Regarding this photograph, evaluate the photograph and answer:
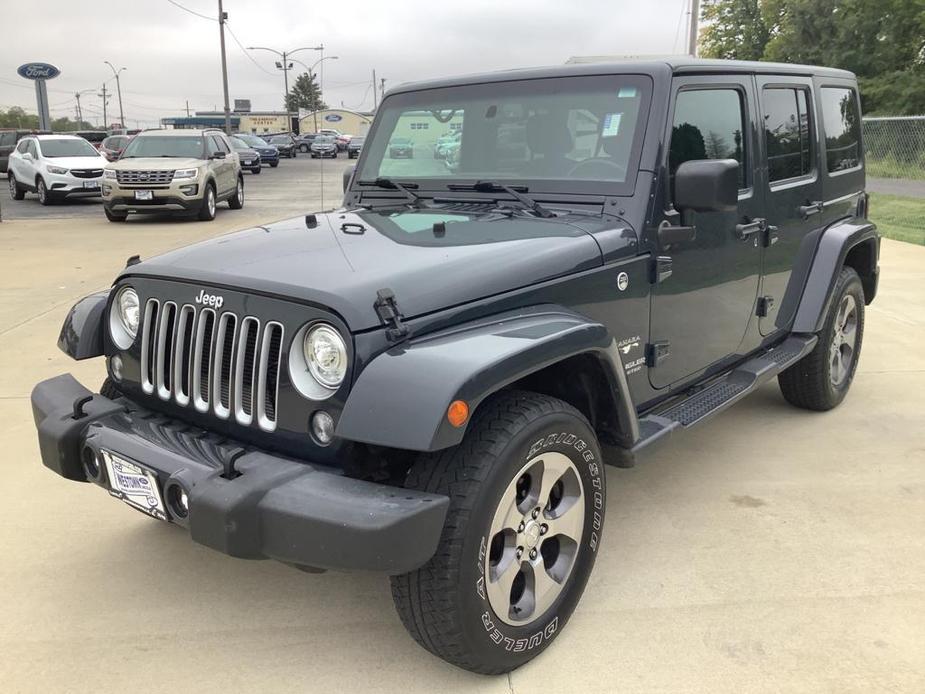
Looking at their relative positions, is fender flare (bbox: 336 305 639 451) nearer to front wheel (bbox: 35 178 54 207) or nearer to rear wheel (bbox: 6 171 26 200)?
front wheel (bbox: 35 178 54 207)

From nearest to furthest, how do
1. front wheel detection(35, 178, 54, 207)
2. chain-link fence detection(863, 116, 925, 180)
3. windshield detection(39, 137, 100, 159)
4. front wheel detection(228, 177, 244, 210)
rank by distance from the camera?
Result: front wheel detection(228, 177, 244, 210), chain-link fence detection(863, 116, 925, 180), front wheel detection(35, 178, 54, 207), windshield detection(39, 137, 100, 159)

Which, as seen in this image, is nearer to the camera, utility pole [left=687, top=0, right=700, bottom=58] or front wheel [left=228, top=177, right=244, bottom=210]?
front wheel [left=228, top=177, right=244, bottom=210]

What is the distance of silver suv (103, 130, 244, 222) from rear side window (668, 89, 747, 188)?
12688 millimetres

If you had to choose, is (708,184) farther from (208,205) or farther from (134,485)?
(208,205)

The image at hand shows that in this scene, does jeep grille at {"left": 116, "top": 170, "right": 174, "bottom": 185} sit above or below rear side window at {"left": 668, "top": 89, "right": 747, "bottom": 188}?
below

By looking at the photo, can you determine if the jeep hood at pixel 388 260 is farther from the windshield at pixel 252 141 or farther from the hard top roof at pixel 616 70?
the windshield at pixel 252 141

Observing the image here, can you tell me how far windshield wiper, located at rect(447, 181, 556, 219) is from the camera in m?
3.22

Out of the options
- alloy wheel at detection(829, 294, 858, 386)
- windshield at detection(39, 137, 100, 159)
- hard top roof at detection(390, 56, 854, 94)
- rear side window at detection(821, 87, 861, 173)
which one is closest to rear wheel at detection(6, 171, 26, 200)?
windshield at detection(39, 137, 100, 159)

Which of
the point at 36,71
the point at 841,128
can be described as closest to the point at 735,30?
the point at 36,71

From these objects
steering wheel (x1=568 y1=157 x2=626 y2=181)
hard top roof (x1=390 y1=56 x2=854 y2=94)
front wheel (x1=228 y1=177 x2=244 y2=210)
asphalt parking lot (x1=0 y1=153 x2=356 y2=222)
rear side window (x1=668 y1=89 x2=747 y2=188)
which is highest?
hard top roof (x1=390 y1=56 x2=854 y2=94)

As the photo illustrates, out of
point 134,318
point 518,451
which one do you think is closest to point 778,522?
point 518,451

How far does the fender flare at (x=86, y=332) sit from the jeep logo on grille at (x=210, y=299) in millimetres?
597

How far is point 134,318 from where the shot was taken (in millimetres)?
2904

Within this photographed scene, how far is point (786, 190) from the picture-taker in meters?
4.12
